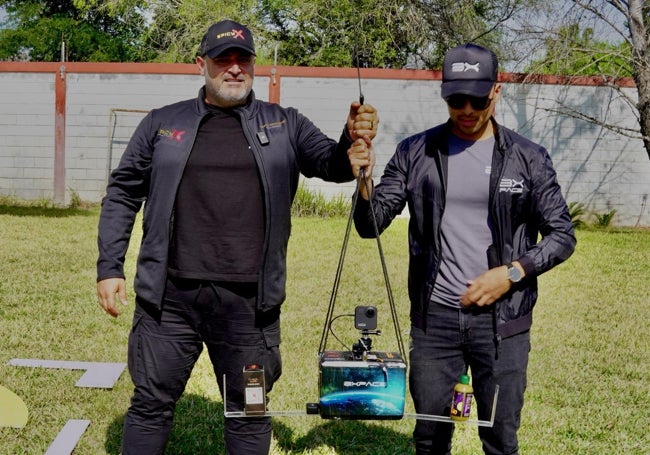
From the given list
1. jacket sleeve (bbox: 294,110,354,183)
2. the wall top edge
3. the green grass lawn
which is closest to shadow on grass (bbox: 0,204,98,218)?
the wall top edge

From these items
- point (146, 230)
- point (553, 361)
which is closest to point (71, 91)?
point (553, 361)

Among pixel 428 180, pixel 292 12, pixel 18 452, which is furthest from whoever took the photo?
pixel 292 12

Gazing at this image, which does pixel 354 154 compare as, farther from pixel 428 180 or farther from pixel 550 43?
pixel 550 43

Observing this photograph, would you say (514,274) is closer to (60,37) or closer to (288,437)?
(288,437)

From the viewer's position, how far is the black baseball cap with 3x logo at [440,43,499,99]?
2824mm

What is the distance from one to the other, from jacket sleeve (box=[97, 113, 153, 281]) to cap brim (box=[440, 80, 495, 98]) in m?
1.19

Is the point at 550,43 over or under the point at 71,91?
over

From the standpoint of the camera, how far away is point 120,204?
3.25 m

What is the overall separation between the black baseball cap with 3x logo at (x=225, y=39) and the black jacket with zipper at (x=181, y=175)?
21 cm

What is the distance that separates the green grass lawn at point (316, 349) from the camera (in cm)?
432

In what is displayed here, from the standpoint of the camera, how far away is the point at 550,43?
1427 centimetres

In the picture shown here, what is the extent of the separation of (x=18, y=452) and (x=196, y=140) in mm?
2032

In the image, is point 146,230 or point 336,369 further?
point 146,230

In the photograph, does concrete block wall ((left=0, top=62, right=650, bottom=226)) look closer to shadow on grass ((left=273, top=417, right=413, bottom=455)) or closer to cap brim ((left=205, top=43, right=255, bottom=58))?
shadow on grass ((left=273, top=417, right=413, bottom=455))
